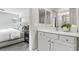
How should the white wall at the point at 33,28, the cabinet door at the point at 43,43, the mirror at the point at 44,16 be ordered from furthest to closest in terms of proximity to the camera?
1. the mirror at the point at 44,16
2. the cabinet door at the point at 43,43
3. the white wall at the point at 33,28

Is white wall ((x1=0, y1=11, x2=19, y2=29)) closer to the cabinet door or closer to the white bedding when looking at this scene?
the white bedding

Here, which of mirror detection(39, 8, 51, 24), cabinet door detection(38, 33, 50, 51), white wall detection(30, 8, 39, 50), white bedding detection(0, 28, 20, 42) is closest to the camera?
white bedding detection(0, 28, 20, 42)

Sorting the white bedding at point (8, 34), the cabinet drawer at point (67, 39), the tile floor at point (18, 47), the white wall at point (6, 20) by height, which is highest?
the white wall at point (6, 20)

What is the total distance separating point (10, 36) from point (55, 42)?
0.69m

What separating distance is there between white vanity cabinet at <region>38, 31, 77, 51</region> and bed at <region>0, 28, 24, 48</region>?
493mm

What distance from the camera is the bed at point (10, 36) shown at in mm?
989

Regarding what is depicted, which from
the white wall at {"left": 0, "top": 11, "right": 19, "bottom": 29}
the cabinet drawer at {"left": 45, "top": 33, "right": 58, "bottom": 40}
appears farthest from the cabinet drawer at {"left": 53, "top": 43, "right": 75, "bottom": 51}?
the white wall at {"left": 0, "top": 11, "right": 19, "bottom": 29}

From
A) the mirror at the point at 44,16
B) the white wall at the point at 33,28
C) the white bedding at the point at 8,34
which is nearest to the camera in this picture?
the white bedding at the point at 8,34

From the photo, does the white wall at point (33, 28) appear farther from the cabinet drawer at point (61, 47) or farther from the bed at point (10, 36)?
the cabinet drawer at point (61, 47)

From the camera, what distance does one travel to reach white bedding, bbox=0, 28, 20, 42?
99 centimetres

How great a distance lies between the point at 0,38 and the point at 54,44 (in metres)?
0.80

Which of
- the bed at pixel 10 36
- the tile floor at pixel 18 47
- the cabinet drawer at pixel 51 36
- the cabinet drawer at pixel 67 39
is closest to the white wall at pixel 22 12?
the bed at pixel 10 36

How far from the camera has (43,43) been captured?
1.48 meters
